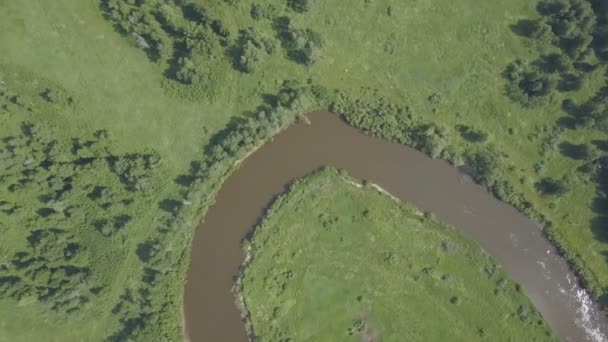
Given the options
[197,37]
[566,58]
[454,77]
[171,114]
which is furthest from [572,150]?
[171,114]

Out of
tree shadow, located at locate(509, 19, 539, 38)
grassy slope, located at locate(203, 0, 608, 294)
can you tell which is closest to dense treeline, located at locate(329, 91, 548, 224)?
grassy slope, located at locate(203, 0, 608, 294)

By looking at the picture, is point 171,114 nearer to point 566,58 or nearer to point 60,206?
point 60,206

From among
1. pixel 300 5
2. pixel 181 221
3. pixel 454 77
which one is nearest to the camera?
pixel 181 221

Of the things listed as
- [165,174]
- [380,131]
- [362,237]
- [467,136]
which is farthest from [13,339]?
[467,136]

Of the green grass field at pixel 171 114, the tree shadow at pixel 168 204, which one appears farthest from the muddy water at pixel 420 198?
the tree shadow at pixel 168 204

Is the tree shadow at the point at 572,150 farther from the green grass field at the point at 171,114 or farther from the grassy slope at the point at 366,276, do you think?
the grassy slope at the point at 366,276
